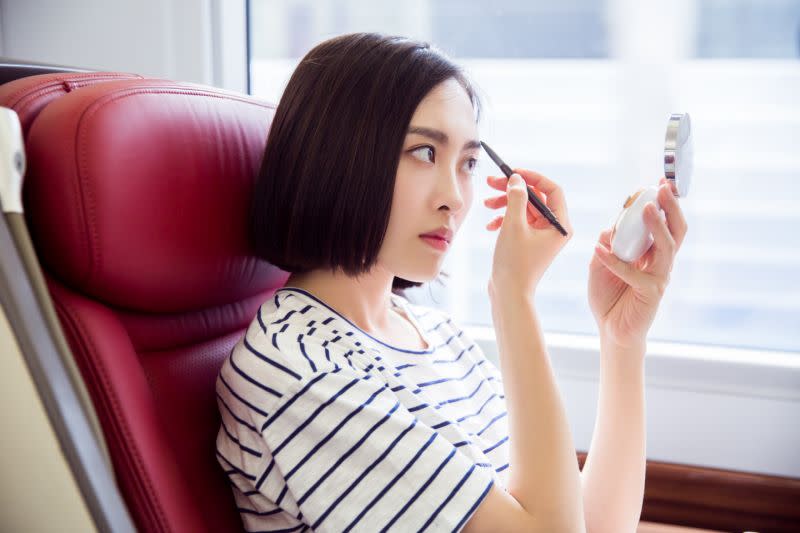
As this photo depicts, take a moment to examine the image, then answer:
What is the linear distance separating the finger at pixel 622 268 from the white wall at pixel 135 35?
943 millimetres

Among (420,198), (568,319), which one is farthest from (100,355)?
(568,319)

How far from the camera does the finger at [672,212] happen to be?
3.11 ft

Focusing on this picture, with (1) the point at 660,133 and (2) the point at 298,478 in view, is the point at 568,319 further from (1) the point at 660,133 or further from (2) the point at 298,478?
(2) the point at 298,478

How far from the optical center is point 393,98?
0.87 metres

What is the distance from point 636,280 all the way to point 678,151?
18 cm

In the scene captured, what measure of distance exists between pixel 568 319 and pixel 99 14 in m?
1.15

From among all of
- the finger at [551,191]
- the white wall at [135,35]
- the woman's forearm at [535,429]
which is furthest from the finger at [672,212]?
the white wall at [135,35]

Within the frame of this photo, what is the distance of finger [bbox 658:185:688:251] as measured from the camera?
3.11 ft

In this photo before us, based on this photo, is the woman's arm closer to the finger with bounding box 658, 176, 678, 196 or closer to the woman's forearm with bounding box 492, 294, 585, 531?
the woman's forearm with bounding box 492, 294, 585, 531

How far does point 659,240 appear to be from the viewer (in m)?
0.95

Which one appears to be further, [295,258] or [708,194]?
[708,194]

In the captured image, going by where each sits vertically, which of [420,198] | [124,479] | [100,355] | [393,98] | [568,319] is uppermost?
[393,98]

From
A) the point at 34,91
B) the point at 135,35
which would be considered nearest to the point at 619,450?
the point at 34,91

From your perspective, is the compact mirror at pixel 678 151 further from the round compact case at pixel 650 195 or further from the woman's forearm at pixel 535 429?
the woman's forearm at pixel 535 429
